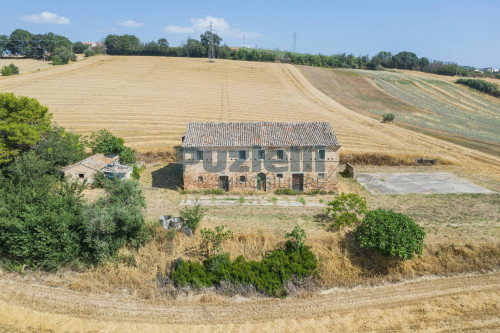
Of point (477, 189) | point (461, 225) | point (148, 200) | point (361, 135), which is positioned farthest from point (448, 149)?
point (148, 200)

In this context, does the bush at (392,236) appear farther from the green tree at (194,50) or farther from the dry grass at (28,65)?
the green tree at (194,50)

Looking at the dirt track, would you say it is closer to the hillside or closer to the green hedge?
the green hedge

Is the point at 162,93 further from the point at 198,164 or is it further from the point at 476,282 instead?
the point at 476,282

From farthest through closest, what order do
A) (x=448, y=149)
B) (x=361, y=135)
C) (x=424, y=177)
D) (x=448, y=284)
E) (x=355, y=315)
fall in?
1. (x=361, y=135)
2. (x=448, y=149)
3. (x=424, y=177)
4. (x=448, y=284)
5. (x=355, y=315)

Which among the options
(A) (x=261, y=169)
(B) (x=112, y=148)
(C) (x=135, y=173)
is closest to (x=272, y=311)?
(A) (x=261, y=169)

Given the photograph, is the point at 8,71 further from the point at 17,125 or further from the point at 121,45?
the point at 17,125

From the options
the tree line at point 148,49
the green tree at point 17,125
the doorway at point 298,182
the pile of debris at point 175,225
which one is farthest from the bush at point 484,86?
the green tree at point 17,125
